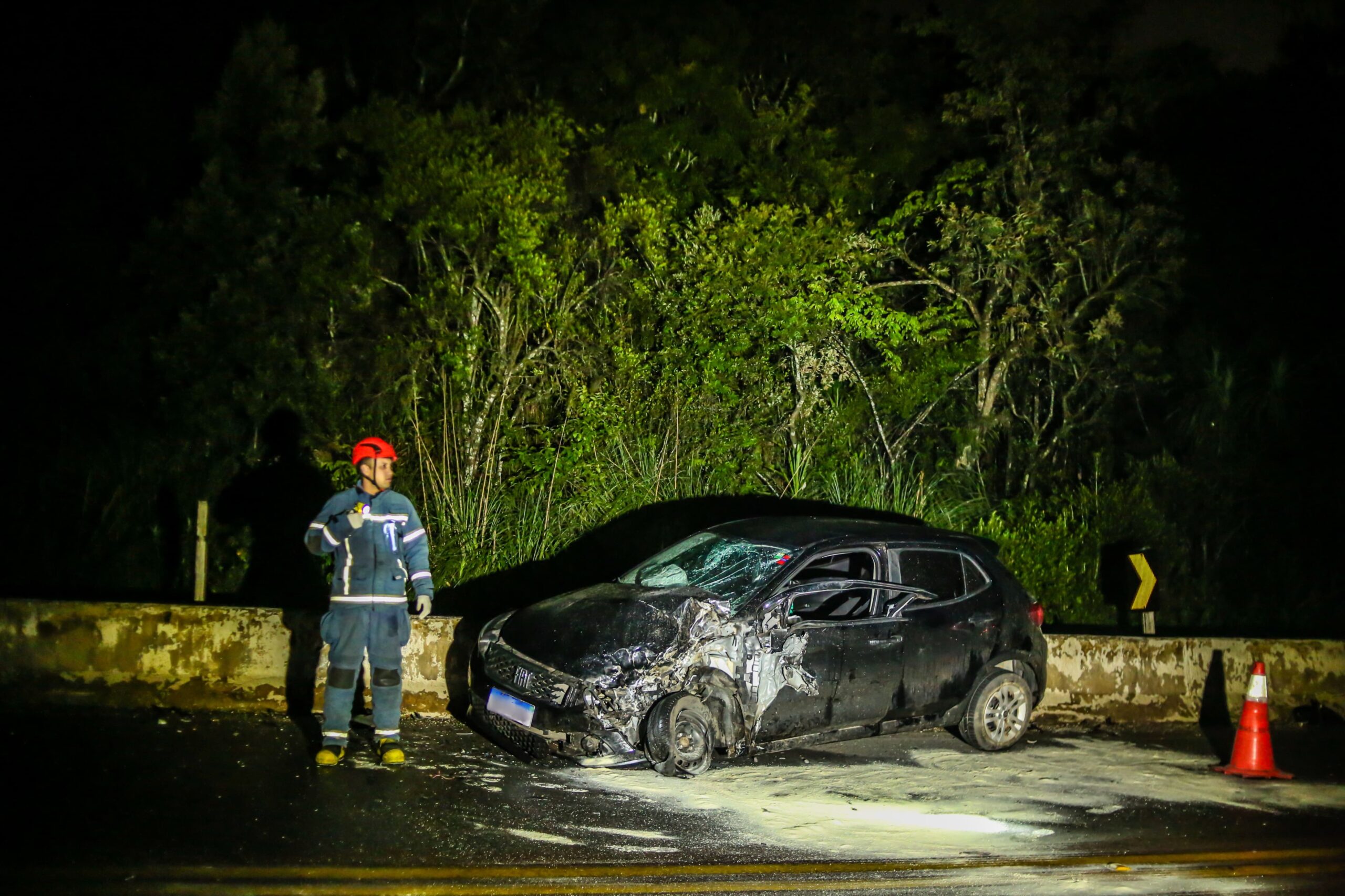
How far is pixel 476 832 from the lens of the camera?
271 inches

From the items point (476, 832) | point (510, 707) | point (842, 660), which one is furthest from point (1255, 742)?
point (476, 832)

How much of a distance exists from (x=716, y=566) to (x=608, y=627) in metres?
1.10

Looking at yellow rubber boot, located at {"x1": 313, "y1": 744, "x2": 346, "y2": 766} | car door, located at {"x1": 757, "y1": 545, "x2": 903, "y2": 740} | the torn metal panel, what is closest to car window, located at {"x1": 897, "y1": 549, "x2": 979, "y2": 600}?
car door, located at {"x1": 757, "y1": 545, "x2": 903, "y2": 740}

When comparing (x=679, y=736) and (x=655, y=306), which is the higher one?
(x=655, y=306)

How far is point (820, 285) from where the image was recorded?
54.4 feet

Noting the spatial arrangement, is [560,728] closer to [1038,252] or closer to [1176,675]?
[1176,675]

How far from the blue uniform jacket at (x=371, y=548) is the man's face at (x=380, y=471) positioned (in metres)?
0.07

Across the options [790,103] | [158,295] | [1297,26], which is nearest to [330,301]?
[158,295]

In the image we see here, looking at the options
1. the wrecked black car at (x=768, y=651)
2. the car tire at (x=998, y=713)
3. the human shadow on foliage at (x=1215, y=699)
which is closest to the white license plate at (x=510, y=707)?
the wrecked black car at (x=768, y=651)

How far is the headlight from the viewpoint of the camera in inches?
353

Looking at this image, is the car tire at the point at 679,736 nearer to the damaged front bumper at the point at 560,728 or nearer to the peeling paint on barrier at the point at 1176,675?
the damaged front bumper at the point at 560,728

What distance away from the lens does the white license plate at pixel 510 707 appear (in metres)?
8.29

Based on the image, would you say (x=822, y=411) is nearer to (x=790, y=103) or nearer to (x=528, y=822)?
(x=790, y=103)

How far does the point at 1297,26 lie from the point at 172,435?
65.9ft
